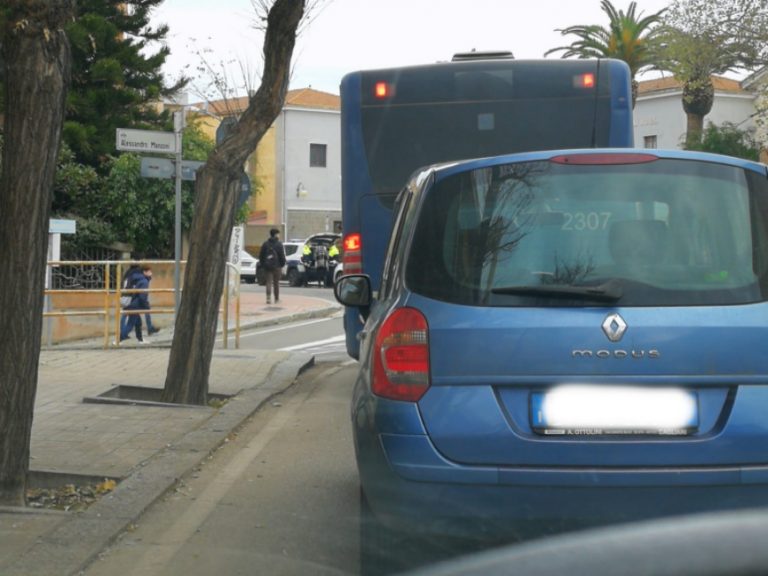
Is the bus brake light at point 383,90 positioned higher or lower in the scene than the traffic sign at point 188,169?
higher

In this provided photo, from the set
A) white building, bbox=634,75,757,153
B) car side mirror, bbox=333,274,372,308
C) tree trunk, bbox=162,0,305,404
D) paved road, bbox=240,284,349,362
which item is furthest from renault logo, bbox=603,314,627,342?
white building, bbox=634,75,757,153

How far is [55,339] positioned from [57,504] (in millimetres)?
11162

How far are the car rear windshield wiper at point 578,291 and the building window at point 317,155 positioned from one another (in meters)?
60.0

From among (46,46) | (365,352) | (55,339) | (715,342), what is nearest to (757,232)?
(715,342)

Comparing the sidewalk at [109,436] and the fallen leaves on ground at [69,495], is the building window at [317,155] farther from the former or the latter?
the fallen leaves on ground at [69,495]

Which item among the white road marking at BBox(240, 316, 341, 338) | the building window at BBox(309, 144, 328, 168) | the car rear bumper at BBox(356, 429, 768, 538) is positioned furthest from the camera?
the building window at BBox(309, 144, 328, 168)

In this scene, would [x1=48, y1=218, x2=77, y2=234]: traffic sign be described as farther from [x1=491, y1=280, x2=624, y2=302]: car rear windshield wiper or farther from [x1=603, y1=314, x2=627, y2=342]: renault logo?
[x1=603, y1=314, x2=627, y2=342]: renault logo

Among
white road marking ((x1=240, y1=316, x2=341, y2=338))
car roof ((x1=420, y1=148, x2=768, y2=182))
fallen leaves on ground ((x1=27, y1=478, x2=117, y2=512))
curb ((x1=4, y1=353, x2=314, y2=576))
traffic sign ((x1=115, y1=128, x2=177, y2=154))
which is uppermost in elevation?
traffic sign ((x1=115, y1=128, x2=177, y2=154))

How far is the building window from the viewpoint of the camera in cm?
6394

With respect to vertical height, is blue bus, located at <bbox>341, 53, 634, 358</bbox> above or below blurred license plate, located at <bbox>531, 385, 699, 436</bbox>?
above

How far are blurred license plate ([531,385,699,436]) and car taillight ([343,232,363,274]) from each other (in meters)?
6.57

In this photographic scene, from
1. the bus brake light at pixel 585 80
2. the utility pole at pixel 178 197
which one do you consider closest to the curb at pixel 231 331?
the utility pole at pixel 178 197

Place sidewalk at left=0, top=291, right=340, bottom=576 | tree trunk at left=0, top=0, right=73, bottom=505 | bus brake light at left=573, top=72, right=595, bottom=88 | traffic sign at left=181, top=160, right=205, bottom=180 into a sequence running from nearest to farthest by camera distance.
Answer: sidewalk at left=0, top=291, right=340, bottom=576, tree trunk at left=0, top=0, right=73, bottom=505, bus brake light at left=573, top=72, right=595, bottom=88, traffic sign at left=181, top=160, right=205, bottom=180

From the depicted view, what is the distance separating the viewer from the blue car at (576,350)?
13.8 feet
